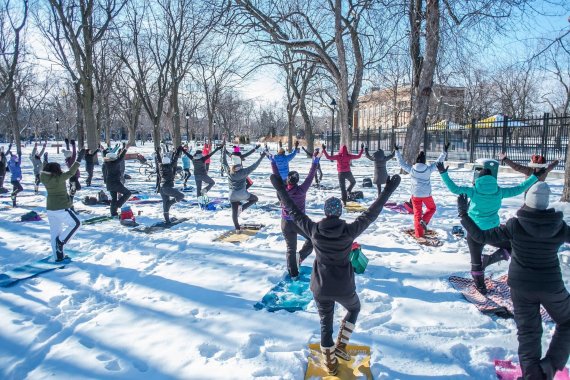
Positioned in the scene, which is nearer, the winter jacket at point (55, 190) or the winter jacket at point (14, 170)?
the winter jacket at point (55, 190)

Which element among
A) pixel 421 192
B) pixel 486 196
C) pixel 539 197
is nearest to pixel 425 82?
pixel 421 192

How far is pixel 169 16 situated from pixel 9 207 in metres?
13.6

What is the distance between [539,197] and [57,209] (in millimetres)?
6842

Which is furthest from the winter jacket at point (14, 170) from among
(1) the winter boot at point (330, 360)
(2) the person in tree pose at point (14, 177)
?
(1) the winter boot at point (330, 360)

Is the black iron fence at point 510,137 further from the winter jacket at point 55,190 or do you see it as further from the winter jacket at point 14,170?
the winter jacket at point 14,170

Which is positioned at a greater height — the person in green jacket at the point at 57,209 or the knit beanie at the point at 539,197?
the knit beanie at the point at 539,197

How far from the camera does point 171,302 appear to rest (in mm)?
4918

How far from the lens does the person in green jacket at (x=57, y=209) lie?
6.46m

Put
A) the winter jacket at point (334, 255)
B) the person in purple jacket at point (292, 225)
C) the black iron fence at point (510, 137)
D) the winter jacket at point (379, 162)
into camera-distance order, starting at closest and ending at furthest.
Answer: the winter jacket at point (334, 255), the person in purple jacket at point (292, 225), the winter jacket at point (379, 162), the black iron fence at point (510, 137)

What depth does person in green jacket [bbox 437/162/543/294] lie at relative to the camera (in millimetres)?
4883

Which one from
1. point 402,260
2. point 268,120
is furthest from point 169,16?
point 268,120

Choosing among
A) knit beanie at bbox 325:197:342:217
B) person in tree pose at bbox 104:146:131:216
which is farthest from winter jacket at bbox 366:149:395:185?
knit beanie at bbox 325:197:342:217

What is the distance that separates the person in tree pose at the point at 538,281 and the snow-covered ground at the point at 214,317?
1.61ft

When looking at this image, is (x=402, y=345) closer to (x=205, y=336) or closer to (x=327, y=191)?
(x=205, y=336)
